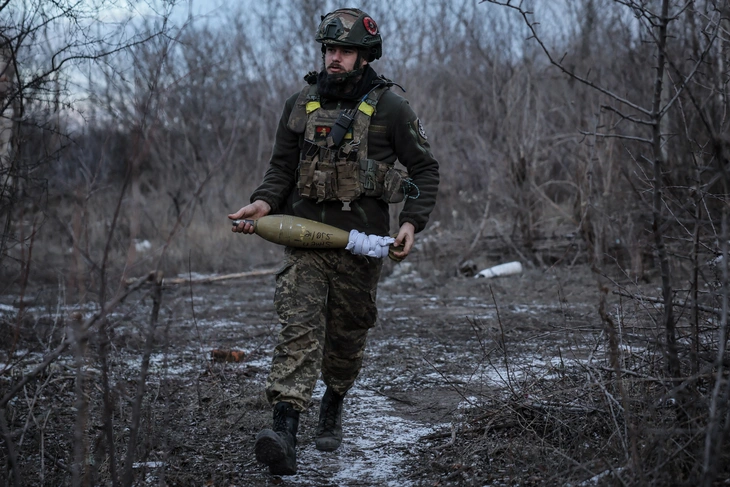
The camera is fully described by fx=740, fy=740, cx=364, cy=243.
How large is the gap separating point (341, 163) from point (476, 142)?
7.79m

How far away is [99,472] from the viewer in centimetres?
300

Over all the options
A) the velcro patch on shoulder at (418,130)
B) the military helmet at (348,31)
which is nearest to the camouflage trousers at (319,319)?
the velcro patch on shoulder at (418,130)

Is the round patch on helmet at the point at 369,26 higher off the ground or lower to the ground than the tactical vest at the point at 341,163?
higher

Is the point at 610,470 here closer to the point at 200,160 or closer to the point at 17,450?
the point at 17,450

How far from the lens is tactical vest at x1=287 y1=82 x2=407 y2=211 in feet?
11.3

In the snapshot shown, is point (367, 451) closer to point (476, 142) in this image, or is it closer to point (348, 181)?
point (348, 181)

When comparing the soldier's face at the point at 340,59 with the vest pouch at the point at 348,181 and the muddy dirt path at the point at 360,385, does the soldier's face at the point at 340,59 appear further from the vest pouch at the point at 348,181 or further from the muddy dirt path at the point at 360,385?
the muddy dirt path at the point at 360,385

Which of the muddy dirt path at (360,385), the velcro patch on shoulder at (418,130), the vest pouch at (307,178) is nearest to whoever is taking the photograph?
the muddy dirt path at (360,385)

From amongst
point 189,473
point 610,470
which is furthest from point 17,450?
point 610,470

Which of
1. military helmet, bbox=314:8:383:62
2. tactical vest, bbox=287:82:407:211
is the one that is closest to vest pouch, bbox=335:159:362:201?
tactical vest, bbox=287:82:407:211

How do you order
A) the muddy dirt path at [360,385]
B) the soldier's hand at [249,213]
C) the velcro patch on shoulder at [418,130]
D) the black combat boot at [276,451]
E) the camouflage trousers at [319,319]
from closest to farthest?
1. the black combat boot at [276,451]
2. the muddy dirt path at [360,385]
3. the camouflage trousers at [319,319]
4. the soldier's hand at [249,213]
5. the velcro patch on shoulder at [418,130]

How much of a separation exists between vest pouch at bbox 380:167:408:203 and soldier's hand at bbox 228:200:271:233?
0.57 metres

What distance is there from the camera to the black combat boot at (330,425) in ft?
11.5

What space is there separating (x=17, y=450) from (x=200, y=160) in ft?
43.4
